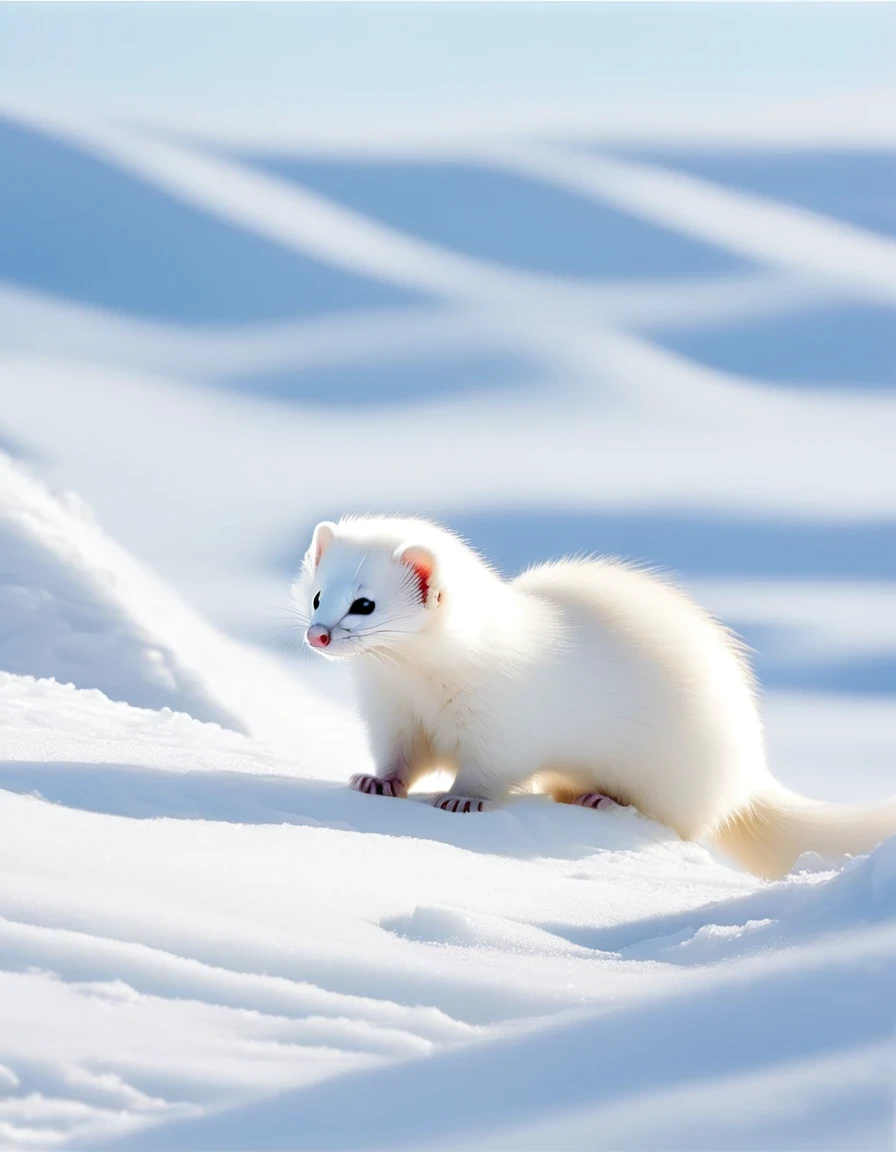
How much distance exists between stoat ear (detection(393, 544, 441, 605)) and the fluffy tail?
192cm

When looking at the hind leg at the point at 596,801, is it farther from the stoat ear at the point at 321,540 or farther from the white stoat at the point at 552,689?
the stoat ear at the point at 321,540

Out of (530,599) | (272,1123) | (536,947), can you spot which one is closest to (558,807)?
(530,599)

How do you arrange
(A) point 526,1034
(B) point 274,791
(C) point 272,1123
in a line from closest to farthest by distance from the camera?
(C) point 272,1123 → (A) point 526,1034 → (B) point 274,791

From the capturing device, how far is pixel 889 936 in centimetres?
241

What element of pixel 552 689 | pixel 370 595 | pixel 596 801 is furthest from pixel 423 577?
pixel 596 801

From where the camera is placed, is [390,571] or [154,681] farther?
[154,681]

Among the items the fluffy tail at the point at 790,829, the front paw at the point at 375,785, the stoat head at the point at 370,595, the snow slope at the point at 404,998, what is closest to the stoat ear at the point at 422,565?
the stoat head at the point at 370,595

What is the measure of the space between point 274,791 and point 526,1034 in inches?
124

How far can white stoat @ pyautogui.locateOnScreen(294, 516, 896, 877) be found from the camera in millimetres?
6004

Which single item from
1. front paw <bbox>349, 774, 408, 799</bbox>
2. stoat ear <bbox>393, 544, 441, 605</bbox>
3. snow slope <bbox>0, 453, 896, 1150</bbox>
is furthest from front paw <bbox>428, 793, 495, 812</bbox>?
snow slope <bbox>0, 453, 896, 1150</bbox>

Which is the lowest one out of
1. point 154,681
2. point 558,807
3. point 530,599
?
point 558,807

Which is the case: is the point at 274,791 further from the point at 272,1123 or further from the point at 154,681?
the point at 154,681

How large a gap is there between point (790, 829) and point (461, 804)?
5.64ft

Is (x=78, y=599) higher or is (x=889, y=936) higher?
(x=78, y=599)
